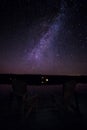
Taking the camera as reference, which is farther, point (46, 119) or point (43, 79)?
point (43, 79)

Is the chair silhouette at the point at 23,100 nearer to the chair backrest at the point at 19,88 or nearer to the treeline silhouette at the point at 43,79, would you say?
the chair backrest at the point at 19,88

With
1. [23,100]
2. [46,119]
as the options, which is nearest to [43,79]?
[23,100]

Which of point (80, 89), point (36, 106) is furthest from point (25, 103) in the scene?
point (80, 89)

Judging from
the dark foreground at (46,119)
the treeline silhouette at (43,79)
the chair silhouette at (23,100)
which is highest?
the treeline silhouette at (43,79)

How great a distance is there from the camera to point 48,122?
6.04m

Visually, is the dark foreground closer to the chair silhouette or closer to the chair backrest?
the chair silhouette

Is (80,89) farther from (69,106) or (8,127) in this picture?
(8,127)

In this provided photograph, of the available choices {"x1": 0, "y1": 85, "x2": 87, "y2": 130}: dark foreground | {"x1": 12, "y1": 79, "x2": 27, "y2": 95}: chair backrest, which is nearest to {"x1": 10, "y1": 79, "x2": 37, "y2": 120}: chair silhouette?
{"x1": 12, "y1": 79, "x2": 27, "y2": 95}: chair backrest

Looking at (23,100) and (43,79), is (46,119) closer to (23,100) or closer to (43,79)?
(23,100)

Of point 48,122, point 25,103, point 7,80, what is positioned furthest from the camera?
point 7,80

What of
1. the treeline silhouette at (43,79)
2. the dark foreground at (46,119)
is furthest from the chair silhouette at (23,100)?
the treeline silhouette at (43,79)

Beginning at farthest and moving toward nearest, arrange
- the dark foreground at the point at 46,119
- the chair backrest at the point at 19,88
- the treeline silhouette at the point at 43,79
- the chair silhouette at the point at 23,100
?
the treeline silhouette at the point at 43,79 < the chair backrest at the point at 19,88 < the chair silhouette at the point at 23,100 < the dark foreground at the point at 46,119

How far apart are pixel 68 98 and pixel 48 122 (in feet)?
3.87

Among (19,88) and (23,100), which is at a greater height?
(19,88)
